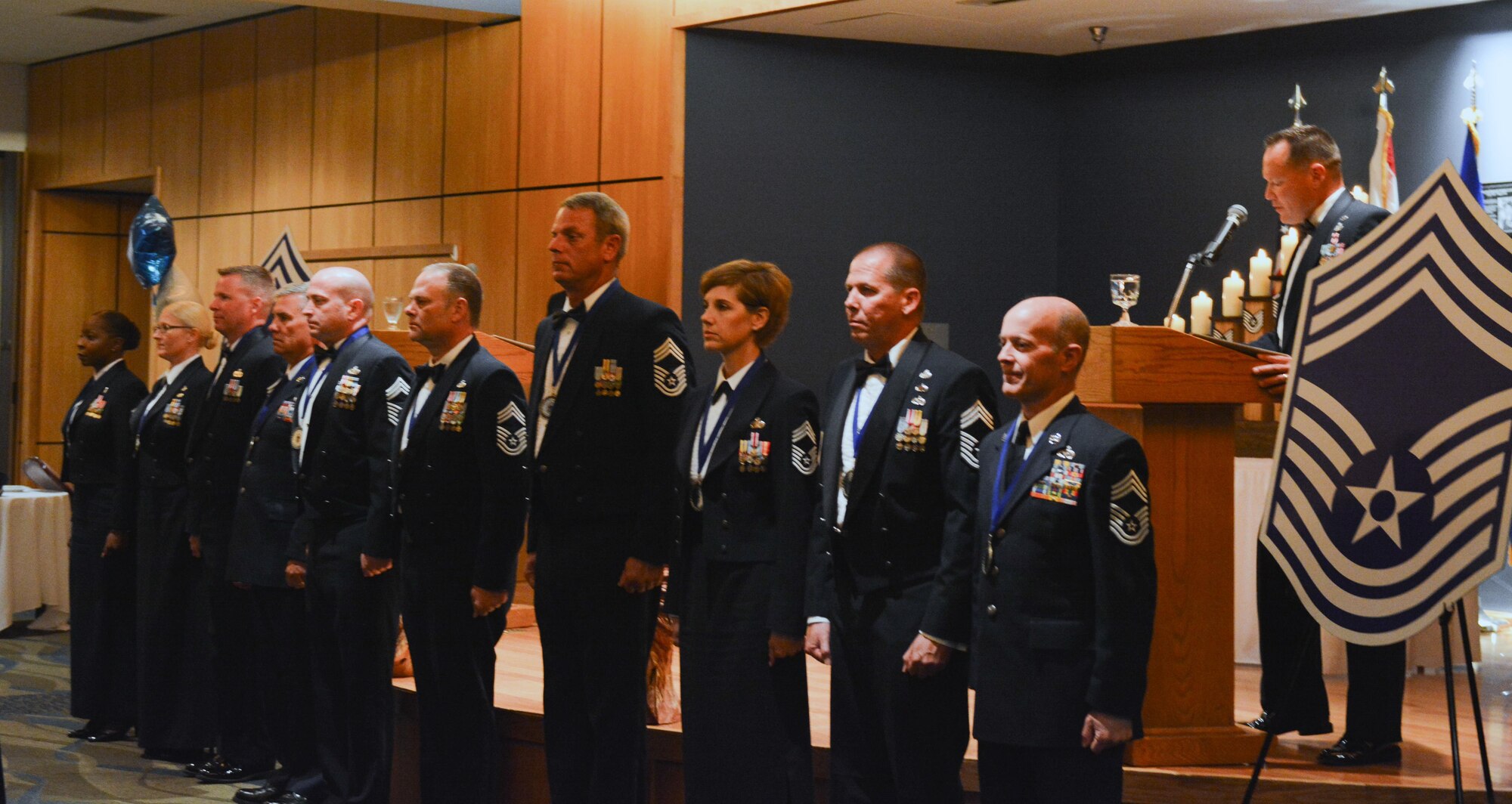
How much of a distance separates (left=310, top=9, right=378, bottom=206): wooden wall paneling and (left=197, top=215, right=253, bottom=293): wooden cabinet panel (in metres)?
0.86

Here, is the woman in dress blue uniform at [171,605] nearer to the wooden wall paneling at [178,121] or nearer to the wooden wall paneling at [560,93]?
the wooden wall paneling at [560,93]

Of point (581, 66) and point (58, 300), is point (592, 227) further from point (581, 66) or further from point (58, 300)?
point (58, 300)

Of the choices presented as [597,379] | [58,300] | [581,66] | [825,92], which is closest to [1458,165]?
[825,92]

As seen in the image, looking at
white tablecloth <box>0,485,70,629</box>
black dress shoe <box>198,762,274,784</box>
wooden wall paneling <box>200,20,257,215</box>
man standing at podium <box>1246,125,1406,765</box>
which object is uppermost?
wooden wall paneling <box>200,20,257,215</box>

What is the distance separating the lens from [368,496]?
445 centimetres

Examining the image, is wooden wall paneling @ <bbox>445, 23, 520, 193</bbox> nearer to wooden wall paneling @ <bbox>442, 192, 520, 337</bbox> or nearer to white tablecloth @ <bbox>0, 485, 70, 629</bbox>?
wooden wall paneling @ <bbox>442, 192, 520, 337</bbox>

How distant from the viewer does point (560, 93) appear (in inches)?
321

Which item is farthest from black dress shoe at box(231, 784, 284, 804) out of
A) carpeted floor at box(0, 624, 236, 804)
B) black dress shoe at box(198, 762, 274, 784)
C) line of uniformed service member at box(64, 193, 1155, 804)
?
black dress shoe at box(198, 762, 274, 784)

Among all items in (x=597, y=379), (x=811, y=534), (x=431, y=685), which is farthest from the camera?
(x=431, y=685)

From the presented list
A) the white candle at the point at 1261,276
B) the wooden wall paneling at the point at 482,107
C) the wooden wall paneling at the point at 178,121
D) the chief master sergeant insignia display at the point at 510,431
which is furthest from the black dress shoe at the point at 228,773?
the wooden wall paneling at the point at 178,121

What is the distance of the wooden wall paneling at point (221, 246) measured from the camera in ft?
34.0

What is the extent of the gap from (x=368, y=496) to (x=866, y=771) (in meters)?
1.84

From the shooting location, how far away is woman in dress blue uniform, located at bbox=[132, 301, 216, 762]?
551 cm

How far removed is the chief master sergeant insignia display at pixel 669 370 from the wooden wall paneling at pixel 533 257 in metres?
4.35
